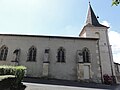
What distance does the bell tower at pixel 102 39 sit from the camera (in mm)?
22081

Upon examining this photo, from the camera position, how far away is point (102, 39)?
951 inches

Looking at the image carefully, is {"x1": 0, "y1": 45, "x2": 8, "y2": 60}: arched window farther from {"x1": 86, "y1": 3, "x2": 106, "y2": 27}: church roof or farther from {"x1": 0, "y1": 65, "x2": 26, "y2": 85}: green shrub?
{"x1": 86, "y1": 3, "x2": 106, "y2": 27}: church roof

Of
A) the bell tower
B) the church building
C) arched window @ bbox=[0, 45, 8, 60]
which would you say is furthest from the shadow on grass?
the bell tower

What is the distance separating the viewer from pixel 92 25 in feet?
83.5

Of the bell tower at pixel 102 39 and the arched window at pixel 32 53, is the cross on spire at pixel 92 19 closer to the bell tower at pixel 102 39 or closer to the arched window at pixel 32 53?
the bell tower at pixel 102 39

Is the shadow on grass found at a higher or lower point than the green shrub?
lower

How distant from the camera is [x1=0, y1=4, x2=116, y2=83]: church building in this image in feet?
64.6

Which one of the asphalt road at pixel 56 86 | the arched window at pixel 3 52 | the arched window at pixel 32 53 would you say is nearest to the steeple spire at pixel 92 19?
the arched window at pixel 32 53

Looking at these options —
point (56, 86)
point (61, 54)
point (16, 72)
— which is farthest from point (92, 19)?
point (16, 72)

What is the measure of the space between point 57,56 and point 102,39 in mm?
9047

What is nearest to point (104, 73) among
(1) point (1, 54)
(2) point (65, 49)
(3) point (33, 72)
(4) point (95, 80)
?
(4) point (95, 80)

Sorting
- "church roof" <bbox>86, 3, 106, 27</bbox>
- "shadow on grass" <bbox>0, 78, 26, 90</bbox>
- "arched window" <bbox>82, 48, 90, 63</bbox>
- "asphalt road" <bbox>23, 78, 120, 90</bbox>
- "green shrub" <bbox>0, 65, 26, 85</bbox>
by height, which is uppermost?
"church roof" <bbox>86, 3, 106, 27</bbox>

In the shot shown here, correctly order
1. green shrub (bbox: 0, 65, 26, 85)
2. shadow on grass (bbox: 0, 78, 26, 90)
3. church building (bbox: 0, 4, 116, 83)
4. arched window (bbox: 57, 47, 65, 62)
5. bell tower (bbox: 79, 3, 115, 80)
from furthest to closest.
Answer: bell tower (bbox: 79, 3, 115, 80)
arched window (bbox: 57, 47, 65, 62)
church building (bbox: 0, 4, 116, 83)
green shrub (bbox: 0, 65, 26, 85)
shadow on grass (bbox: 0, 78, 26, 90)

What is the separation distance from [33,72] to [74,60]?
631 cm
